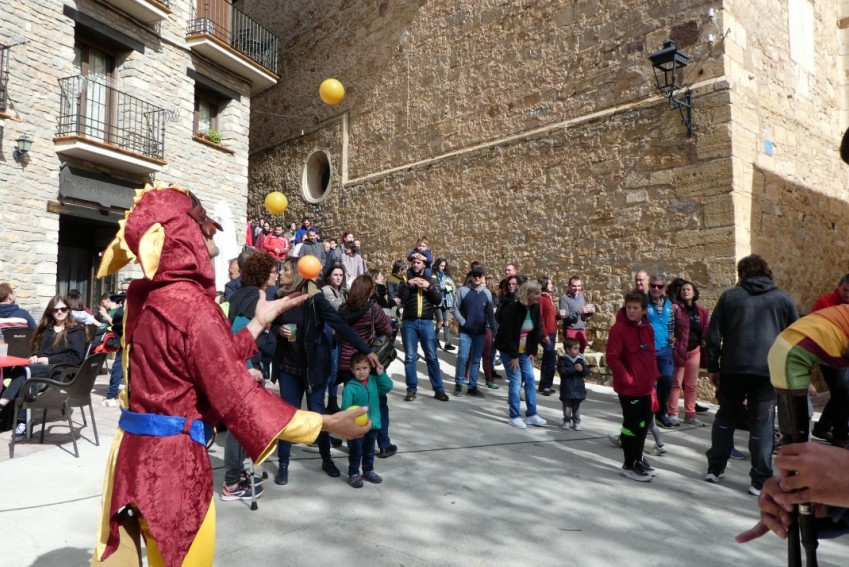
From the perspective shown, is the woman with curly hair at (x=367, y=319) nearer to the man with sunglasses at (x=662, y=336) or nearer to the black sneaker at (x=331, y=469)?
the black sneaker at (x=331, y=469)

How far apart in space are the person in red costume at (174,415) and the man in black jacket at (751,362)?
3640mm

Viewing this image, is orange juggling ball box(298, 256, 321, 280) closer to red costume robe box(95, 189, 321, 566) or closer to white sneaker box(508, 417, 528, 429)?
red costume robe box(95, 189, 321, 566)

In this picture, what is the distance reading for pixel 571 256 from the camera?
1044 cm

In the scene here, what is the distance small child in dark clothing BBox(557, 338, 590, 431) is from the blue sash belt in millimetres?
4628

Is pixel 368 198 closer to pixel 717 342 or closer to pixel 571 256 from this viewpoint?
pixel 571 256

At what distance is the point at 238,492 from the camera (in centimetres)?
403

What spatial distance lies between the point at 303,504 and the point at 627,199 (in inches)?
302

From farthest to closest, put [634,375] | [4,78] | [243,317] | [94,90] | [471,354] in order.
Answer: [94,90] → [4,78] → [471,354] → [634,375] → [243,317]

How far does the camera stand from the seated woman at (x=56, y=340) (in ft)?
19.4

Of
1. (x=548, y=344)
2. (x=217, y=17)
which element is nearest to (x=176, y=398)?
(x=548, y=344)

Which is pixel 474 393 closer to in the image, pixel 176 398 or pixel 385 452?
pixel 385 452

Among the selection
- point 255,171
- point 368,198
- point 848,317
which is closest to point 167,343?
point 848,317

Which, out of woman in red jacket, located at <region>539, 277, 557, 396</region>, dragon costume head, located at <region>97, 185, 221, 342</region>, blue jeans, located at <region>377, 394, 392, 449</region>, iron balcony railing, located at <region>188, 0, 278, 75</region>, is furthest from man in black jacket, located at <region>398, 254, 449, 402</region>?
iron balcony railing, located at <region>188, 0, 278, 75</region>

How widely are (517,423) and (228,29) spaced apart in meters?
12.1
